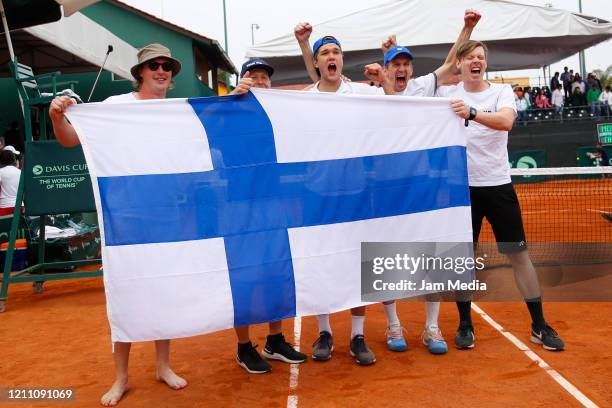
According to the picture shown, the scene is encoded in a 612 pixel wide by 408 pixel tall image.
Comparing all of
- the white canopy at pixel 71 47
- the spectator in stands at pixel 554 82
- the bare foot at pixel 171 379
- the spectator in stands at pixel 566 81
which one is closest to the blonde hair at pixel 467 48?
the bare foot at pixel 171 379

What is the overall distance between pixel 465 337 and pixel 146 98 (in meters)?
2.96

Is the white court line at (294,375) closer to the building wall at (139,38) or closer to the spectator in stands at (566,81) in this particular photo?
the building wall at (139,38)

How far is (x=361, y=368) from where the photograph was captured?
397 cm

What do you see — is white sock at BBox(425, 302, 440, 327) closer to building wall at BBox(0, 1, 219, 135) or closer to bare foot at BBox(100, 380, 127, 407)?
bare foot at BBox(100, 380, 127, 407)

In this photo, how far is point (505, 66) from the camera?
9930 millimetres

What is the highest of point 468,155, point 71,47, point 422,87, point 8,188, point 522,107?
point 522,107

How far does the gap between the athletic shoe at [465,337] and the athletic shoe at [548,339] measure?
0.47 metres

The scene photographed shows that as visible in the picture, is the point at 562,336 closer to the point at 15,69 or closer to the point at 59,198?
the point at 59,198

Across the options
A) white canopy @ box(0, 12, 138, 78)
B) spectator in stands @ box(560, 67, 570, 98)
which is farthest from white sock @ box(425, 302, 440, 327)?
spectator in stands @ box(560, 67, 570, 98)

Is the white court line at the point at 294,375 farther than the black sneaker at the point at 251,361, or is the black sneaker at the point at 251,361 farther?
the black sneaker at the point at 251,361

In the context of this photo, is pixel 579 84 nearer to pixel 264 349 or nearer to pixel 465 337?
pixel 465 337

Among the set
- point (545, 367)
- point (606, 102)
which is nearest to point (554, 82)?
point (606, 102)

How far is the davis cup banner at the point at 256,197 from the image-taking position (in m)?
3.33

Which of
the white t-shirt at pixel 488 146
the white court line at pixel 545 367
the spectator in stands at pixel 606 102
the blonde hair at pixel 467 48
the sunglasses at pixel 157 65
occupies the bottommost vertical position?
the white court line at pixel 545 367
